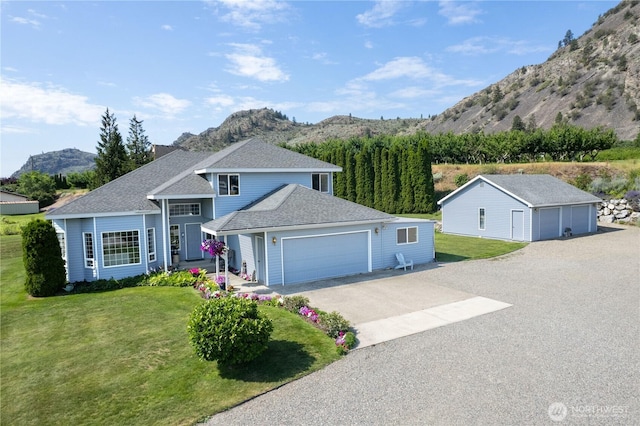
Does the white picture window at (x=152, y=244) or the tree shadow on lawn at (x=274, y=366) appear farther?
the white picture window at (x=152, y=244)

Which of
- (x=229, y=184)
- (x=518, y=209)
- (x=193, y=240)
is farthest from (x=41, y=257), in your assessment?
(x=518, y=209)

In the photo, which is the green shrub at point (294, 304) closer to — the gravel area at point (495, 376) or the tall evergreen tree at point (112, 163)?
the gravel area at point (495, 376)

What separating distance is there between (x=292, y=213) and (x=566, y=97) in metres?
86.6

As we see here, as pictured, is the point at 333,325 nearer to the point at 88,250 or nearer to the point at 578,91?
the point at 88,250

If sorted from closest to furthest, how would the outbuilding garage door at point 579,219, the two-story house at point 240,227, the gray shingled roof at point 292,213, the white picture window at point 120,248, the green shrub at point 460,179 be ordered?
the gray shingled roof at point 292,213, the two-story house at point 240,227, the white picture window at point 120,248, the outbuilding garage door at point 579,219, the green shrub at point 460,179

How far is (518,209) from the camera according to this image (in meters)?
26.9

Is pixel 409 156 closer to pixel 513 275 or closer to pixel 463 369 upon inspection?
pixel 513 275

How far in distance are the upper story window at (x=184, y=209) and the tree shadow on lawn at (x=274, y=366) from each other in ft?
43.6

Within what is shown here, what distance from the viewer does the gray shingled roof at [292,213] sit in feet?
53.1

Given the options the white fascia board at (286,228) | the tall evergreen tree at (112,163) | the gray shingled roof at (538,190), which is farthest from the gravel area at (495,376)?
the tall evergreen tree at (112,163)

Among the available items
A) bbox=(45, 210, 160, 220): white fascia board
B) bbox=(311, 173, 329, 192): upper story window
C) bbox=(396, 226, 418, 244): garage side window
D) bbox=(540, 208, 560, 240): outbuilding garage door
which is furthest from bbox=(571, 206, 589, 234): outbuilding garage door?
bbox=(45, 210, 160, 220): white fascia board

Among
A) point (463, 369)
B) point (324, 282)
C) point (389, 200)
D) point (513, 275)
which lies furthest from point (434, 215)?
point (463, 369)

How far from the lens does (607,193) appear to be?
1394 inches

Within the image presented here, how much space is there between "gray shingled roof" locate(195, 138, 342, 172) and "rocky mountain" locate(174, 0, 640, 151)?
63.3 m
